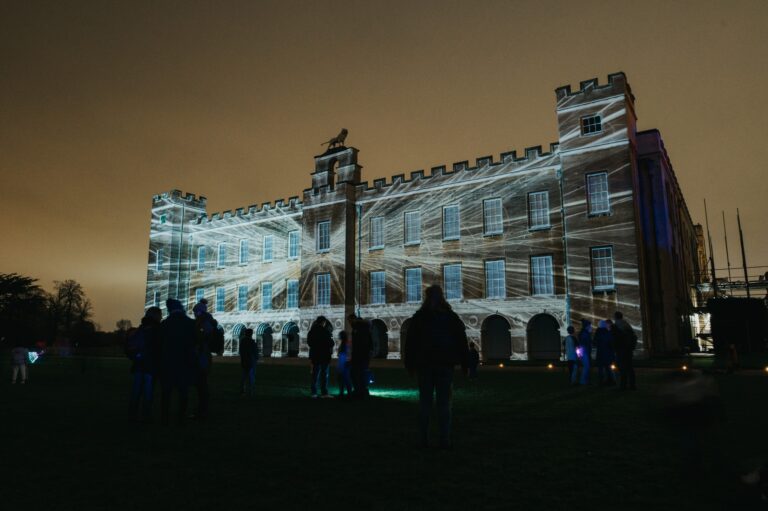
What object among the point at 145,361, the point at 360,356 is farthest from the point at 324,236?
the point at 145,361

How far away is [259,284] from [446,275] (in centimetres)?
1554

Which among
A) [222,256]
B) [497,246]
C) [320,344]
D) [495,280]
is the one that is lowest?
[320,344]

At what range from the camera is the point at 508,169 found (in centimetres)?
3028

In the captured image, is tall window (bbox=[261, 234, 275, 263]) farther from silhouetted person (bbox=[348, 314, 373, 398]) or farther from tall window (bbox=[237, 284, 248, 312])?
silhouetted person (bbox=[348, 314, 373, 398])

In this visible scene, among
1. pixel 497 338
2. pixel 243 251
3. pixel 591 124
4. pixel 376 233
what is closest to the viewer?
pixel 591 124

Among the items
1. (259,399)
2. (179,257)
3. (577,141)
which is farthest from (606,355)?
(179,257)

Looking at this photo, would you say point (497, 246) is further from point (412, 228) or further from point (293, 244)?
point (293, 244)

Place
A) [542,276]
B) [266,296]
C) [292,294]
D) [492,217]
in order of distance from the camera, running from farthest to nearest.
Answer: [266,296]
[292,294]
[492,217]
[542,276]

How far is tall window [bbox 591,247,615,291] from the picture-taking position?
2619 cm

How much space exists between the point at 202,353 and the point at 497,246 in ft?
76.6

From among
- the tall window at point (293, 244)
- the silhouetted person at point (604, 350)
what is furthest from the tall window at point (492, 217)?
the silhouetted person at point (604, 350)

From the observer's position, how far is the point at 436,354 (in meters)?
5.92

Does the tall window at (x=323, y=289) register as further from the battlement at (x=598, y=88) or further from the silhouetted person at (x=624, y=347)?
the silhouetted person at (x=624, y=347)

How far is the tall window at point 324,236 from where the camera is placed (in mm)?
35719
